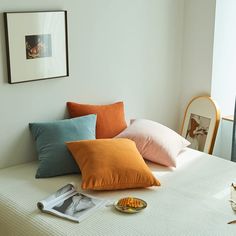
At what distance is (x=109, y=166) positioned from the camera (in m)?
2.51

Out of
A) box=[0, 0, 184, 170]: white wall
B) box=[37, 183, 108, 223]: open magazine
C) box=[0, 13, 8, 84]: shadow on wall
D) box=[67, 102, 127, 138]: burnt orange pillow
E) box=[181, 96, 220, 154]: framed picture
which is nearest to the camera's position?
box=[37, 183, 108, 223]: open magazine

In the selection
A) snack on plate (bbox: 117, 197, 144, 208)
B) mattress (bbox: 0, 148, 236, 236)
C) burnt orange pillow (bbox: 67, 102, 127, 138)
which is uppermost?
burnt orange pillow (bbox: 67, 102, 127, 138)

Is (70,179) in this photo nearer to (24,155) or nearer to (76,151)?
(76,151)

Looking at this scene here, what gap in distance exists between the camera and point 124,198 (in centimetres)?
236

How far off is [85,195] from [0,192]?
46 cm

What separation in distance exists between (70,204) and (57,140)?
537 millimetres

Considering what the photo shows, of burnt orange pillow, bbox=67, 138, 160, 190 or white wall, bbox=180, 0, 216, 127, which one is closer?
burnt orange pillow, bbox=67, 138, 160, 190

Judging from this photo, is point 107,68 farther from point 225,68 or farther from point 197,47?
→ point 225,68

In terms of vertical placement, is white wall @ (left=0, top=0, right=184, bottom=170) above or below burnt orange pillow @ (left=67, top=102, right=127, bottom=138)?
above

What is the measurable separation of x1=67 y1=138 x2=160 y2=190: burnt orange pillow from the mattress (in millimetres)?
60

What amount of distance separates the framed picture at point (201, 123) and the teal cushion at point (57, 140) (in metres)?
1.01

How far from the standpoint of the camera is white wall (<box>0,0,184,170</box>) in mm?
2779

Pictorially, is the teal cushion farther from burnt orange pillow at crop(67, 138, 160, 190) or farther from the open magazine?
the open magazine

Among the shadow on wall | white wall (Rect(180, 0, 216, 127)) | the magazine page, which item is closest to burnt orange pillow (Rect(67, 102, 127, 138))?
the shadow on wall
